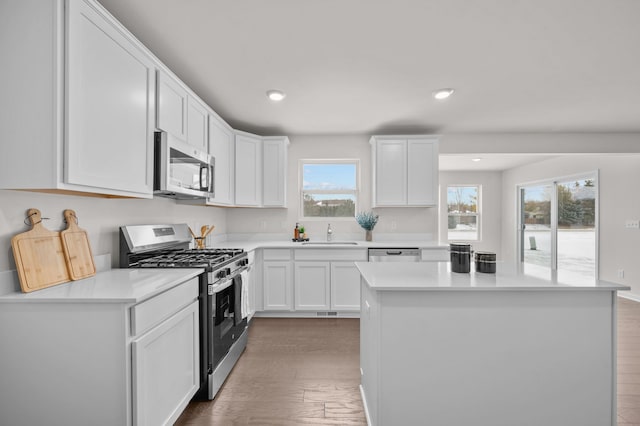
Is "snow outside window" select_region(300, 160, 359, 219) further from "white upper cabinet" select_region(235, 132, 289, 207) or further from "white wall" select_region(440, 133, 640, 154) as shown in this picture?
"white wall" select_region(440, 133, 640, 154)

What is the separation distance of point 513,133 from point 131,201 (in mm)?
4787

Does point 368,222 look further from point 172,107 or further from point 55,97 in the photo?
point 55,97

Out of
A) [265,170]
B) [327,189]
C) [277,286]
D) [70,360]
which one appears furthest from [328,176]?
[70,360]

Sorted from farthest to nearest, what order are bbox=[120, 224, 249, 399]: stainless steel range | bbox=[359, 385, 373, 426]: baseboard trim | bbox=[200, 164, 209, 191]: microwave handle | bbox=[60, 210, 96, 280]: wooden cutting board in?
bbox=[200, 164, 209, 191]: microwave handle < bbox=[120, 224, 249, 399]: stainless steel range < bbox=[359, 385, 373, 426]: baseboard trim < bbox=[60, 210, 96, 280]: wooden cutting board

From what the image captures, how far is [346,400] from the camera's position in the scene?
6.70 feet

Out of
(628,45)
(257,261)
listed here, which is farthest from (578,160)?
(257,261)

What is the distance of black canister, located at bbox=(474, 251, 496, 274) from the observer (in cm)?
174

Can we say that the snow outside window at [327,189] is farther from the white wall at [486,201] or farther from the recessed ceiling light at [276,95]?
the white wall at [486,201]

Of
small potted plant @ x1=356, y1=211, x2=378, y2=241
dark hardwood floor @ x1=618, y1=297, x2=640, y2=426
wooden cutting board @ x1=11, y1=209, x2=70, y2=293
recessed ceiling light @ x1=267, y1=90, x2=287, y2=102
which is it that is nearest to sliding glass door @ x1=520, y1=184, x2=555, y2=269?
dark hardwood floor @ x1=618, y1=297, x2=640, y2=426

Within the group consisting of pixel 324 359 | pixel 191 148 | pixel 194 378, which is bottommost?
pixel 324 359

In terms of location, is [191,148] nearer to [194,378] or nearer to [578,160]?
[194,378]

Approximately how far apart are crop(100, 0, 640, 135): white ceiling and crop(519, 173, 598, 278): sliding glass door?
205 cm

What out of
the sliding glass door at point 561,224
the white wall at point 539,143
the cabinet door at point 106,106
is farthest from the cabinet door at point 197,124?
the sliding glass door at point 561,224

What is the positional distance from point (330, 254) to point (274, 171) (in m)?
1.35
